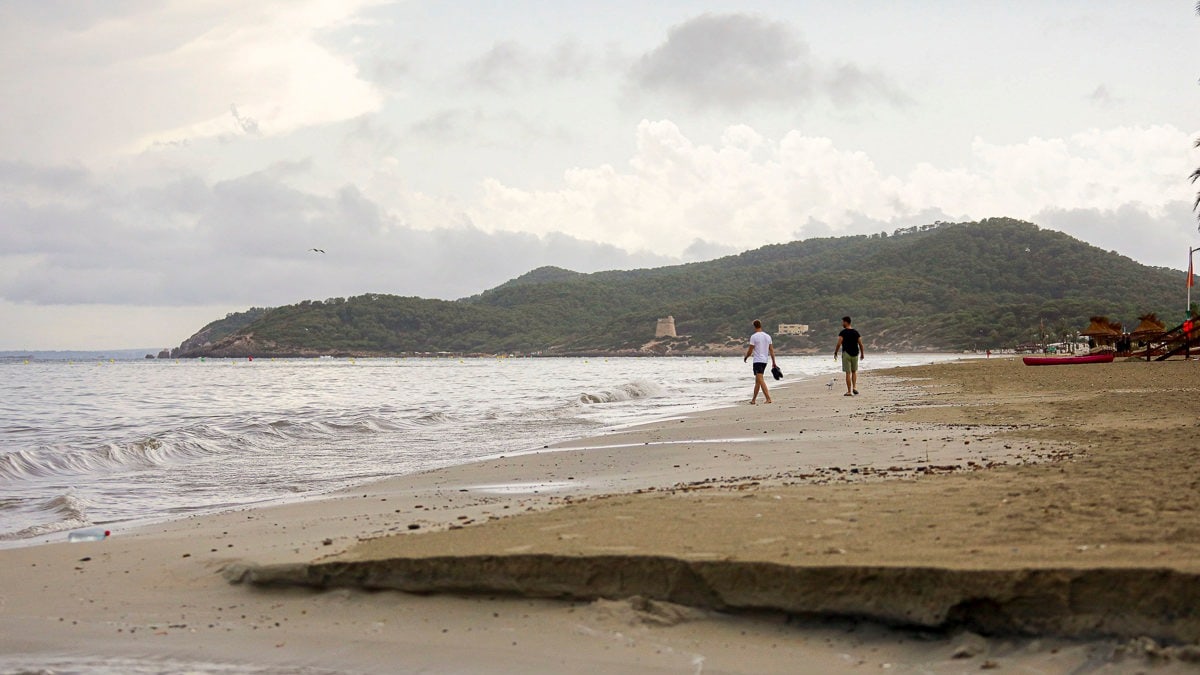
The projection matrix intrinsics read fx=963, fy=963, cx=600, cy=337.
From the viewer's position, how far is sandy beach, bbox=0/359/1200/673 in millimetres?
3619

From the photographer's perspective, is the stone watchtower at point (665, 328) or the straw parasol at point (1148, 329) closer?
the straw parasol at point (1148, 329)

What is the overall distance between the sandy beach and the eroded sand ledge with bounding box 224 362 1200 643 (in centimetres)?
1

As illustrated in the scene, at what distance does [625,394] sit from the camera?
1129 inches

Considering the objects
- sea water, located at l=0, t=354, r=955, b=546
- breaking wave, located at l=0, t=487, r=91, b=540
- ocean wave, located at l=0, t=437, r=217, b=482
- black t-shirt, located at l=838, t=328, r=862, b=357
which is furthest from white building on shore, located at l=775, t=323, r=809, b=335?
breaking wave, located at l=0, t=487, r=91, b=540

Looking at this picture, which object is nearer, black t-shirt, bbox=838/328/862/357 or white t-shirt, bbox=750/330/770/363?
black t-shirt, bbox=838/328/862/357

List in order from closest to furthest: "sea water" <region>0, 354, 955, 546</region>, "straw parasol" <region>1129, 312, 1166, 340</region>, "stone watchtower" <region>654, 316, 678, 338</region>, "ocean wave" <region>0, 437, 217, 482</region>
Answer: "sea water" <region>0, 354, 955, 546</region> → "ocean wave" <region>0, 437, 217, 482</region> → "straw parasol" <region>1129, 312, 1166, 340</region> → "stone watchtower" <region>654, 316, 678, 338</region>

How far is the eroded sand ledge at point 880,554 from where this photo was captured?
11.8ft

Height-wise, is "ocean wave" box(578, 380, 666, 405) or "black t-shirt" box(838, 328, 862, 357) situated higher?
"black t-shirt" box(838, 328, 862, 357)

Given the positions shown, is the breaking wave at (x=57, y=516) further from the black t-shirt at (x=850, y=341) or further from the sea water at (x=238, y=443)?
the black t-shirt at (x=850, y=341)

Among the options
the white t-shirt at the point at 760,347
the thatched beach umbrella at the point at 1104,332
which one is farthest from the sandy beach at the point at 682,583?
the thatched beach umbrella at the point at 1104,332

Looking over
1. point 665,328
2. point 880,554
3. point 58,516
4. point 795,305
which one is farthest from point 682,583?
point 665,328

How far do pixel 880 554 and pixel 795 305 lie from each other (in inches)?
5219

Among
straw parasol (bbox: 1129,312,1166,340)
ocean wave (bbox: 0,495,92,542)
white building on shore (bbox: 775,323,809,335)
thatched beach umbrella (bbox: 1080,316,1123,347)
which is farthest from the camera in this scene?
Answer: white building on shore (bbox: 775,323,809,335)

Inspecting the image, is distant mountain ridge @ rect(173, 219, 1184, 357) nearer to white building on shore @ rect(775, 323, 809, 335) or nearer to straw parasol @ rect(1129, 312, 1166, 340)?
white building on shore @ rect(775, 323, 809, 335)
